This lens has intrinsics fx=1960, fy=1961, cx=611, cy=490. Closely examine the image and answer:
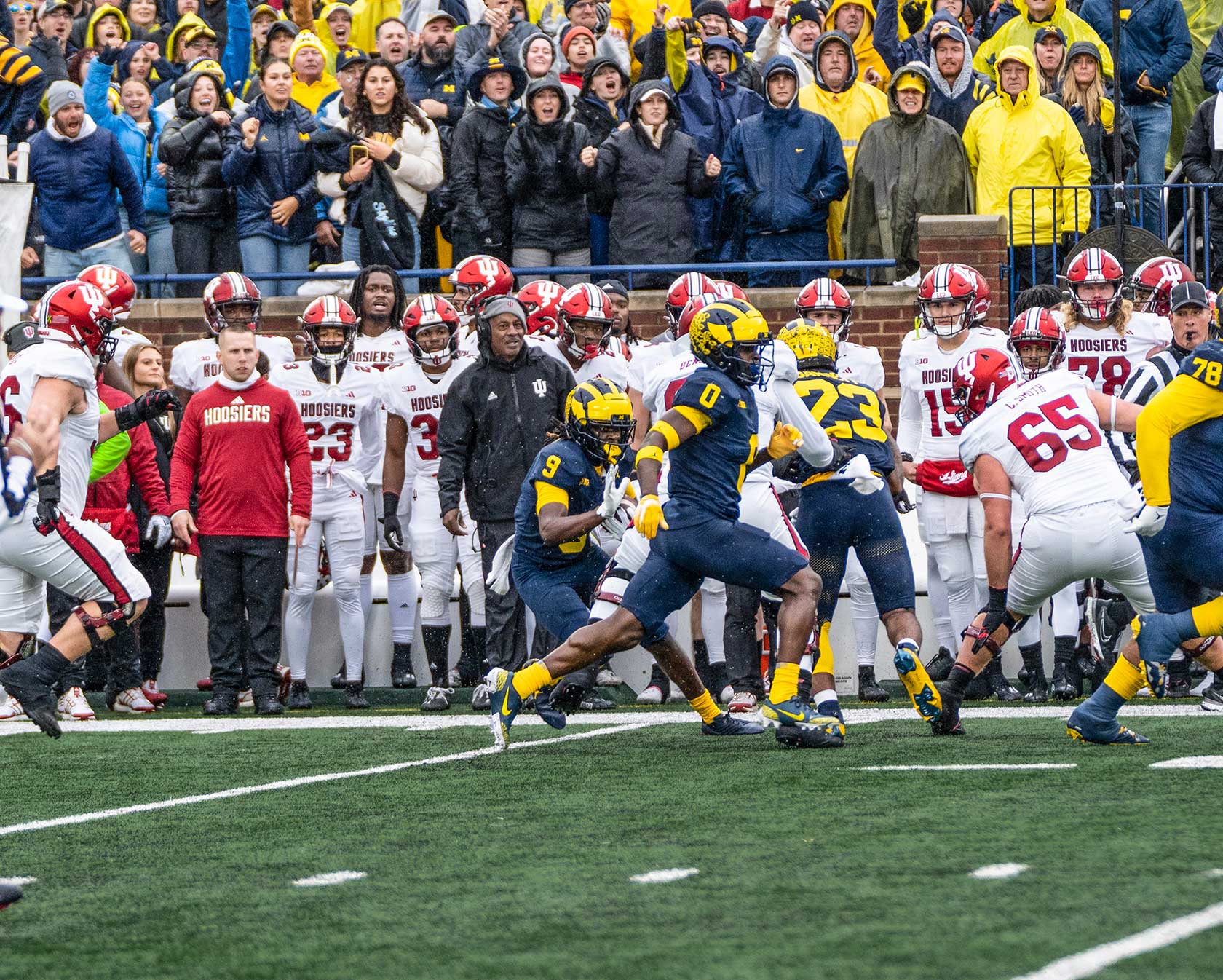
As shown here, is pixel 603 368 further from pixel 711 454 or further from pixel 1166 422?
pixel 1166 422

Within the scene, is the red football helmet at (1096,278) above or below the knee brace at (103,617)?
above

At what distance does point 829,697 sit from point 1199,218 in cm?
632

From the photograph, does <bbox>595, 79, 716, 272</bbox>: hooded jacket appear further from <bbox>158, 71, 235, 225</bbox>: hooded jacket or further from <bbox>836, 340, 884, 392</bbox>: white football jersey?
<bbox>158, 71, 235, 225</bbox>: hooded jacket

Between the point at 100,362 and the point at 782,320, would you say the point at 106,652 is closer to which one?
the point at 100,362

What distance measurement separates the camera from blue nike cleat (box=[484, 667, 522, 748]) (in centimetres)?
776

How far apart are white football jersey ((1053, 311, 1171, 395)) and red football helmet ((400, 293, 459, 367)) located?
3.32 metres

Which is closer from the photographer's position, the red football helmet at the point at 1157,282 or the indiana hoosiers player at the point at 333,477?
the indiana hoosiers player at the point at 333,477

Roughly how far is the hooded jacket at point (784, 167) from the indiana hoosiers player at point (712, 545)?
16.6ft

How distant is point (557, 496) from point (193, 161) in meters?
5.68

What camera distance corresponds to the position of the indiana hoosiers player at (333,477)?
34.8 feet

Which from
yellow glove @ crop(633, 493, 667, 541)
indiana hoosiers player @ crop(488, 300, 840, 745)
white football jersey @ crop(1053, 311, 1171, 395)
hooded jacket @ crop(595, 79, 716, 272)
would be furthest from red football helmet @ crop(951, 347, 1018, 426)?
hooded jacket @ crop(595, 79, 716, 272)

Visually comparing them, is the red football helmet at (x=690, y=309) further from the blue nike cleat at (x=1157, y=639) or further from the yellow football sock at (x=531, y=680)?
the blue nike cleat at (x=1157, y=639)

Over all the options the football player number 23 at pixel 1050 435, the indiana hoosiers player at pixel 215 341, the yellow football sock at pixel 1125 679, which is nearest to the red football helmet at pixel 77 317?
the indiana hoosiers player at pixel 215 341

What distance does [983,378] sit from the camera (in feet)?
30.9
